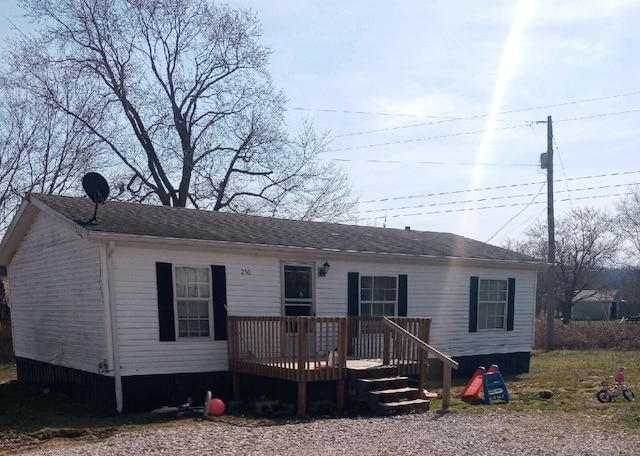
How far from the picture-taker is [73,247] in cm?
1130

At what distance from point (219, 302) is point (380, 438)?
4.47m

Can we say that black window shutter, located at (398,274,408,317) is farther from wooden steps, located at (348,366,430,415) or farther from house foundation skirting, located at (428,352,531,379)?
wooden steps, located at (348,366,430,415)

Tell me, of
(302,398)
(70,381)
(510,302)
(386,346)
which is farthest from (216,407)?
(510,302)

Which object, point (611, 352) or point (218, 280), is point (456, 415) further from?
point (611, 352)

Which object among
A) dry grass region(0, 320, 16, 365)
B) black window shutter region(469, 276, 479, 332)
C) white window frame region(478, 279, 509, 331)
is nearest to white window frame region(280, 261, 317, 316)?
black window shutter region(469, 276, 479, 332)

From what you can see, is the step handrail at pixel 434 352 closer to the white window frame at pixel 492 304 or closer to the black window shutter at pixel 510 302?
the white window frame at pixel 492 304

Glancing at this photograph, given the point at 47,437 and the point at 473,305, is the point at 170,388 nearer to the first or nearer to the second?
the point at 47,437

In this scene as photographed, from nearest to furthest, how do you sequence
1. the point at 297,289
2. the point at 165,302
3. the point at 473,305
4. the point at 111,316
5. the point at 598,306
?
the point at 111,316, the point at 165,302, the point at 297,289, the point at 473,305, the point at 598,306

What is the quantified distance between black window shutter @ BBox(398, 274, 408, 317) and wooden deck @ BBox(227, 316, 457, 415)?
1554 mm

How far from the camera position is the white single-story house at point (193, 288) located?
1041 centimetres

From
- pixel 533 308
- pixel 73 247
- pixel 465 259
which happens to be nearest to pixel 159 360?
pixel 73 247

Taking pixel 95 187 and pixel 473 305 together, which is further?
pixel 473 305

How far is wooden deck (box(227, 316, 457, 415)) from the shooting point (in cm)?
995

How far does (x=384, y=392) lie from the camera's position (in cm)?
1007
